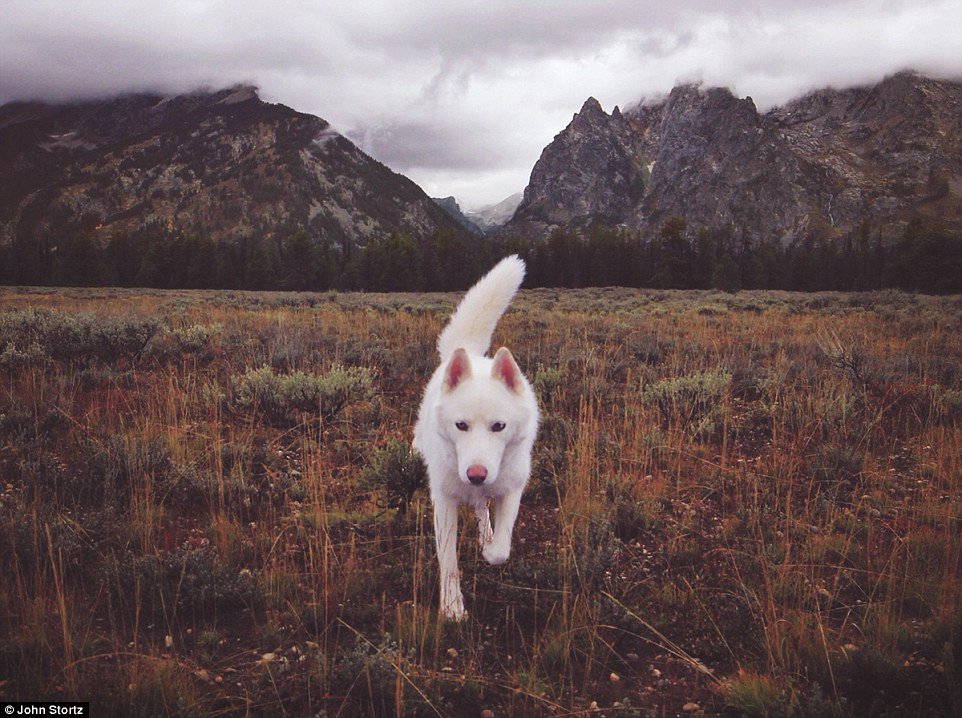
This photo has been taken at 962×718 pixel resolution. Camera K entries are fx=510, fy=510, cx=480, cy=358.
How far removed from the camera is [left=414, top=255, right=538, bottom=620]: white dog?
2527 millimetres

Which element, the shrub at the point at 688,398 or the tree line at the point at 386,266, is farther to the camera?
the tree line at the point at 386,266

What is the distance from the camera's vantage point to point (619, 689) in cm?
205

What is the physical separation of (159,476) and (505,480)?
2613mm

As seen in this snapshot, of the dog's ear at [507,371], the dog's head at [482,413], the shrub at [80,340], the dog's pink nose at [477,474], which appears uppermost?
the shrub at [80,340]

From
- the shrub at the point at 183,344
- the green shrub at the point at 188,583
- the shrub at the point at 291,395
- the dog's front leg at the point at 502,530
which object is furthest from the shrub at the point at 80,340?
the dog's front leg at the point at 502,530

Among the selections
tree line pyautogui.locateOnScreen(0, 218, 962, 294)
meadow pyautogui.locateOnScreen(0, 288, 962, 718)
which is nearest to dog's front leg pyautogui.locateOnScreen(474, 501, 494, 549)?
meadow pyautogui.locateOnScreen(0, 288, 962, 718)

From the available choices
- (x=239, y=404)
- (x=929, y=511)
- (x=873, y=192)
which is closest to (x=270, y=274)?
(x=239, y=404)

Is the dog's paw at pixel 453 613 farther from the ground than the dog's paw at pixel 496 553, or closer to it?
closer to it

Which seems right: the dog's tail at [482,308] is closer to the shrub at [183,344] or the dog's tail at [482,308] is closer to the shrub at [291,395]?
the shrub at [291,395]

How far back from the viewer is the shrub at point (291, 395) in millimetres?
5184

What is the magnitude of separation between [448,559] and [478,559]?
47 cm

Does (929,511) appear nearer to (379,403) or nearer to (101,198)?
(379,403)

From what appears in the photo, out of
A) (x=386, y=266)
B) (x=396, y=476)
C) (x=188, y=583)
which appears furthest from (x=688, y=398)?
(x=386, y=266)

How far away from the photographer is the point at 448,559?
2.54 metres
